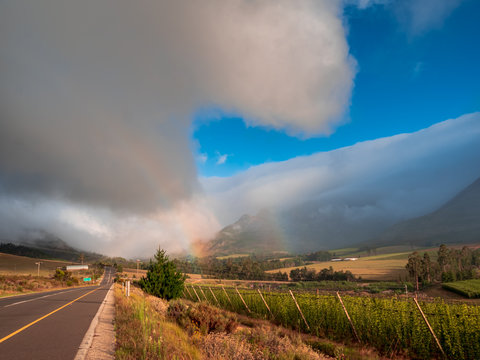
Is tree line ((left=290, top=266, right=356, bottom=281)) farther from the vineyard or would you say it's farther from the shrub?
the shrub

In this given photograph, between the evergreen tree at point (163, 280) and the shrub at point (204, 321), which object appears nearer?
the shrub at point (204, 321)

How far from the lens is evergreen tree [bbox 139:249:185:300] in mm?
30469

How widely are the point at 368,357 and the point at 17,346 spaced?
42.5 ft

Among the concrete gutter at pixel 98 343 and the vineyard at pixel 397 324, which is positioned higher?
the concrete gutter at pixel 98 343

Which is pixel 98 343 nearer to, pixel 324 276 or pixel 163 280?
pixel 163 280

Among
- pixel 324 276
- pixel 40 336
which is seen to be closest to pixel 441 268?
pixel 324 276

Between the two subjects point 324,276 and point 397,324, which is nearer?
point 397,324

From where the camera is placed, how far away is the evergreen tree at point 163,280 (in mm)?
30469

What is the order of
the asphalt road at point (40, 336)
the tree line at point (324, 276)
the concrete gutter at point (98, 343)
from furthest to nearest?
the tree line at point (324, 276)
the asphalt road at point (40, 336)
the concrete gutter at point (98, 343)

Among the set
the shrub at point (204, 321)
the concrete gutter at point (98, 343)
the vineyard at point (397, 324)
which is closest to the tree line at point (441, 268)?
the vineyard at point (397, 324)

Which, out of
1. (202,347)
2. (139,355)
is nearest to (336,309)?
(202,347)

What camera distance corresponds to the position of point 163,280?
30578 mm

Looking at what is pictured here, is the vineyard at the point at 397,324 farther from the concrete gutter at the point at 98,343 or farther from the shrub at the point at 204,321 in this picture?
the concrete gutter at the point at 98,343

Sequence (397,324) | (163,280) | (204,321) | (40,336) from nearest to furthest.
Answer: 1. (40,336)
2. (204,321)
3. (397,324)
4. (163,280)
